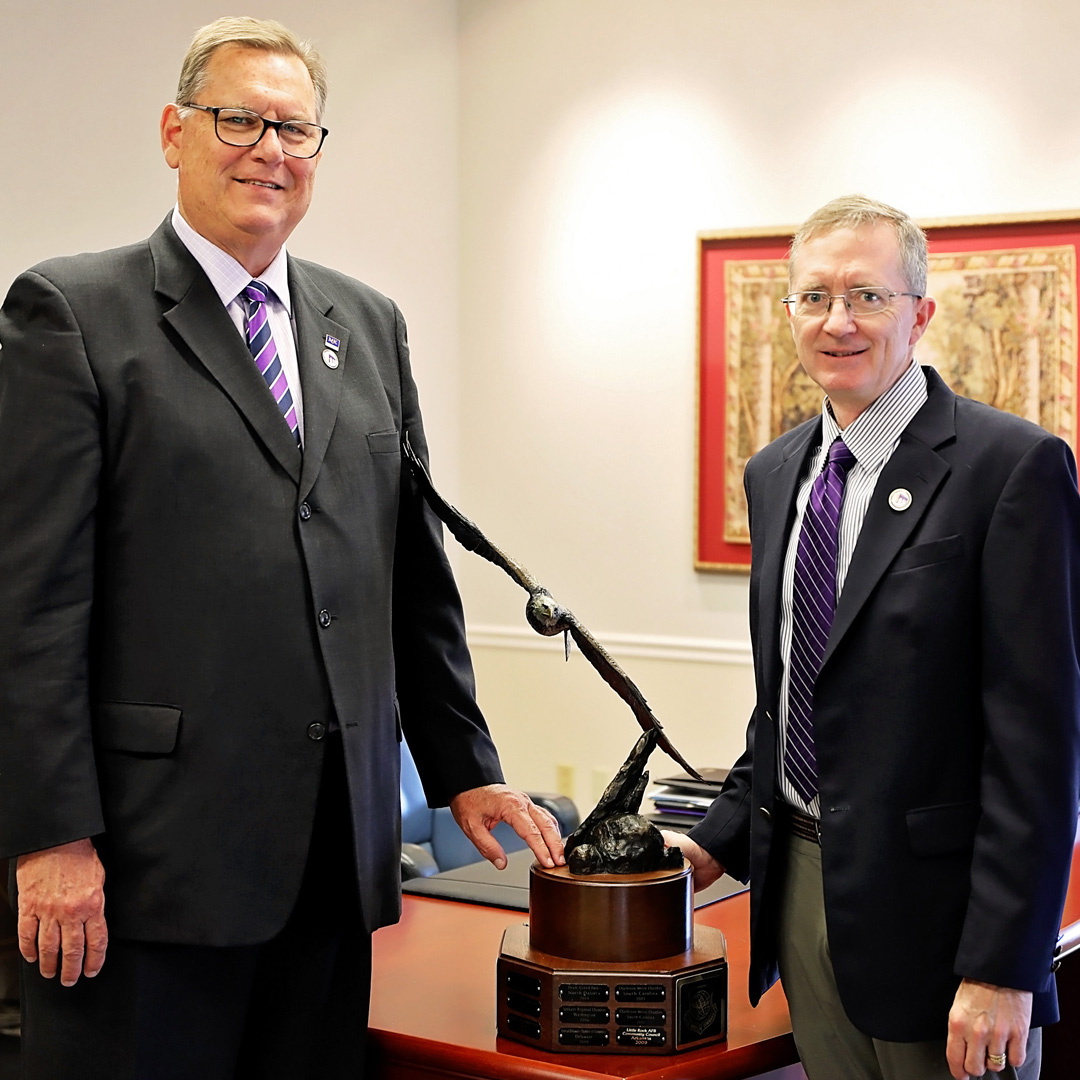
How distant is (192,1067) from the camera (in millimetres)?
1735

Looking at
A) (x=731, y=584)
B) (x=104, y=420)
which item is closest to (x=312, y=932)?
(x=104, y=420)

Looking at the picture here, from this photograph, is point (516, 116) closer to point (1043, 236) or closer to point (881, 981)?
point (1043, 236)

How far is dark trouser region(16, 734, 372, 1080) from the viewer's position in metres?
1.69

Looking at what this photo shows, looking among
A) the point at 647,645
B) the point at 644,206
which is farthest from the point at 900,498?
the point at 644,206

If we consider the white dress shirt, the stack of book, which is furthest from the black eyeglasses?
the stack of book

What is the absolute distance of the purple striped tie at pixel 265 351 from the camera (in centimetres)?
183

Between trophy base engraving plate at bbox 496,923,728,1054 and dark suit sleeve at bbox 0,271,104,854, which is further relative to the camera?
trophy base engraving plate at bbox 496,923,728,1054

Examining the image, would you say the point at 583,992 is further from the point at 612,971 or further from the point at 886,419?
the point at 886,419

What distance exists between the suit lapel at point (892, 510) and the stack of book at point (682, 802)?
1549 mm

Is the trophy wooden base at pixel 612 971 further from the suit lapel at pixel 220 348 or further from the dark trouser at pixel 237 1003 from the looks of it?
the suit lapel at pixel 220 348

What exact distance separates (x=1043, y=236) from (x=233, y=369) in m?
3.58

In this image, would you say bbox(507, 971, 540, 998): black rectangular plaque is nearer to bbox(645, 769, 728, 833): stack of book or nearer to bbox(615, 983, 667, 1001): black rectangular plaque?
bbox(615, 983, 667, 1001): black rectangular plaque

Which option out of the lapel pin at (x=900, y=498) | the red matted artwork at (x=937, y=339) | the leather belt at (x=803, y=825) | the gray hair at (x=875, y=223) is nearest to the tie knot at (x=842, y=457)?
the lapel pin at (x=900, y=498)

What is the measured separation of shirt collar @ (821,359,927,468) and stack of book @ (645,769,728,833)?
1.52m
